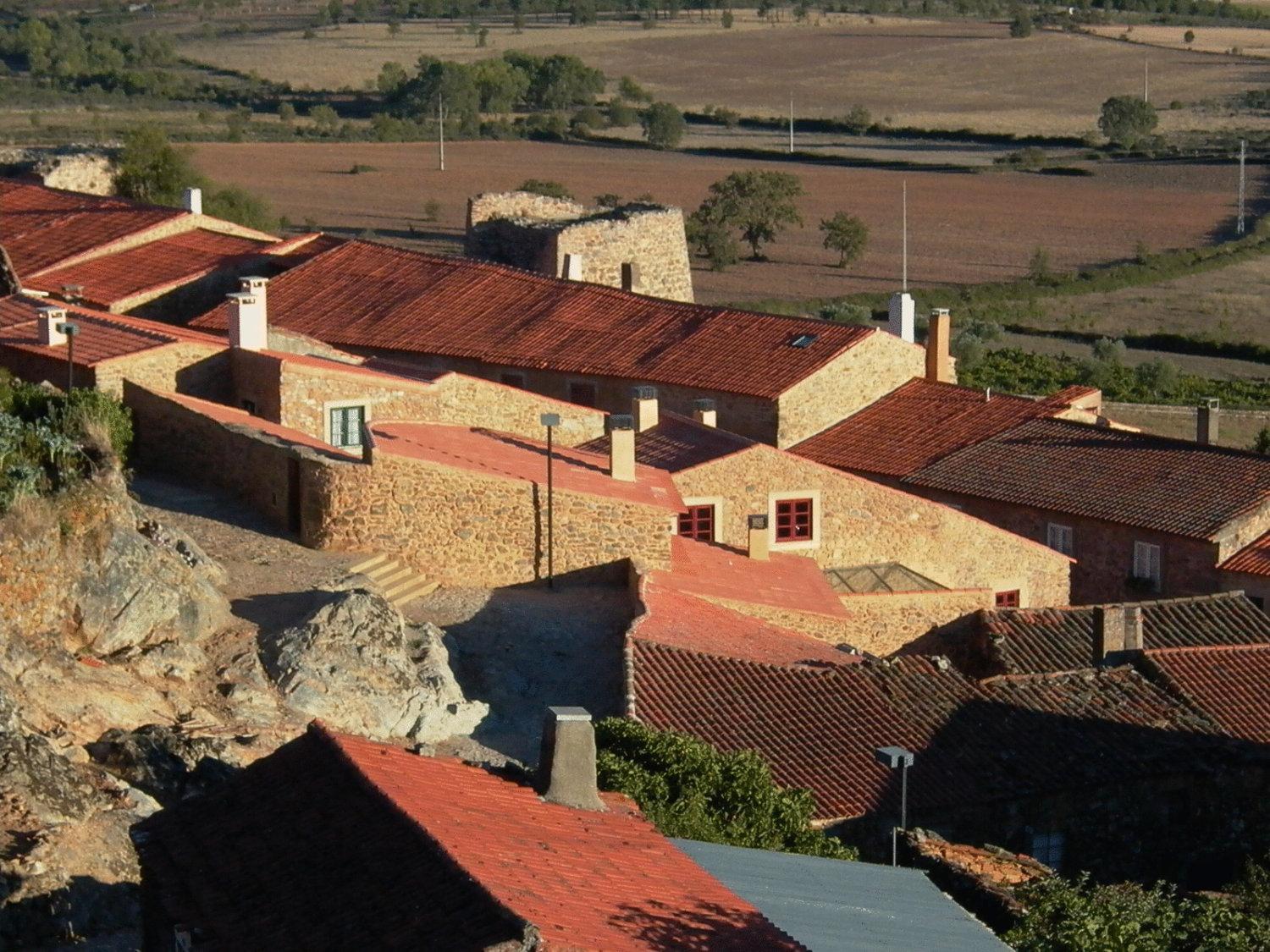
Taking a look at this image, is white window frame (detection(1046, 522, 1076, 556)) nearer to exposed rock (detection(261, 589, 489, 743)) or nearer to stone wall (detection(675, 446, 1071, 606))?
stone wall (detection(675, 446, 1071, 606))

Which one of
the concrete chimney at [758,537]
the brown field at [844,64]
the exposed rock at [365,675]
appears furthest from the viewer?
the brown field at [844,64]

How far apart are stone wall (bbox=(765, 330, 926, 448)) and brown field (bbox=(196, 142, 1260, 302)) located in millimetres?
24752

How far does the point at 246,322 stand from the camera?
31109 mm

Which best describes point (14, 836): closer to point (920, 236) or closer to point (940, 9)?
point (920, 236)

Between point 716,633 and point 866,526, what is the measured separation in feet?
21.8

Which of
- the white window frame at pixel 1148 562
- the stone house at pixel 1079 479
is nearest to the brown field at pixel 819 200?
the stone house at pixel 1079 479

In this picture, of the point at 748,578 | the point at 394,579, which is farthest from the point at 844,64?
the point at 394,579

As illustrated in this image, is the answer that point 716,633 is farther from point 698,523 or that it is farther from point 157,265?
point 157,265

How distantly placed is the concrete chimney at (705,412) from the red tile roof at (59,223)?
11.9 metres

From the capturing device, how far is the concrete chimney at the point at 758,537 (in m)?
29.7

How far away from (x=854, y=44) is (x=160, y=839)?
446ft

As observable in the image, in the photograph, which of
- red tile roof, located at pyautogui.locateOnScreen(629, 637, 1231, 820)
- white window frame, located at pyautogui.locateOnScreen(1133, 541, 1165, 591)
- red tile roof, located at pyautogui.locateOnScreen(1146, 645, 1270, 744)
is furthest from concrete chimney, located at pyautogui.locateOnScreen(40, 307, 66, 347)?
white window frame, located at pyautogui.locateOnScreen(1133, 541, 1165, 591)

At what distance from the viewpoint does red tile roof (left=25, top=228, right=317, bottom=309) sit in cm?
4034

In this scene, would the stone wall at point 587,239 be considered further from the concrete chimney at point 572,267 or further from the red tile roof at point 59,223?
the red tile roof at point 59,223
